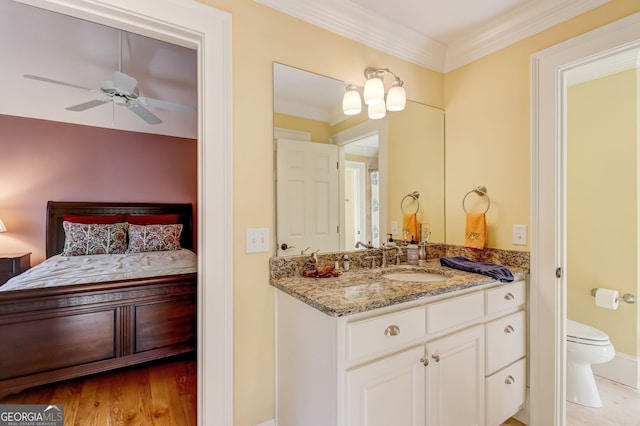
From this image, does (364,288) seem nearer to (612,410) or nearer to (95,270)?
(612,410)

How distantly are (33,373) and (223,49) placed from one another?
2453 millimetres

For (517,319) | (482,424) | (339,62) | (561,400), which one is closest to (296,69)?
(339,62)

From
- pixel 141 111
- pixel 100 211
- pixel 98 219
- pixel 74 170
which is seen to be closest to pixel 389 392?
pixel 141 111

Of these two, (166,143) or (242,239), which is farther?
(166,143)

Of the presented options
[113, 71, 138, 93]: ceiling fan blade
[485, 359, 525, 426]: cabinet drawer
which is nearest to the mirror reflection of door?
[485, 359, 525, 426]: cabinet drawer

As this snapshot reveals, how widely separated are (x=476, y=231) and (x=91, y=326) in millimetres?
2805

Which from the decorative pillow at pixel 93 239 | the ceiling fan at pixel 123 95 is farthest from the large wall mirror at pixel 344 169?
the decorative pillow at pixel 93 239

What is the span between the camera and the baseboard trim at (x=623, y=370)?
2.08 metres

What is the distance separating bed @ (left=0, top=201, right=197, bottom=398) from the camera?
6.33 feet

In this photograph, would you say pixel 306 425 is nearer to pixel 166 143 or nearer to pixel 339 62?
pixel 339 62

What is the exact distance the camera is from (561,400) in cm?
162

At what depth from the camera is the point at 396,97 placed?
186 centimetres

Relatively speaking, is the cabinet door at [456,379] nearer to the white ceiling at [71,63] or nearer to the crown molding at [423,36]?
the crown molding at [423,36]

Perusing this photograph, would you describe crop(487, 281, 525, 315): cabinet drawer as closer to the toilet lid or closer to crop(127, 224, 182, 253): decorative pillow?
the toilet lid
